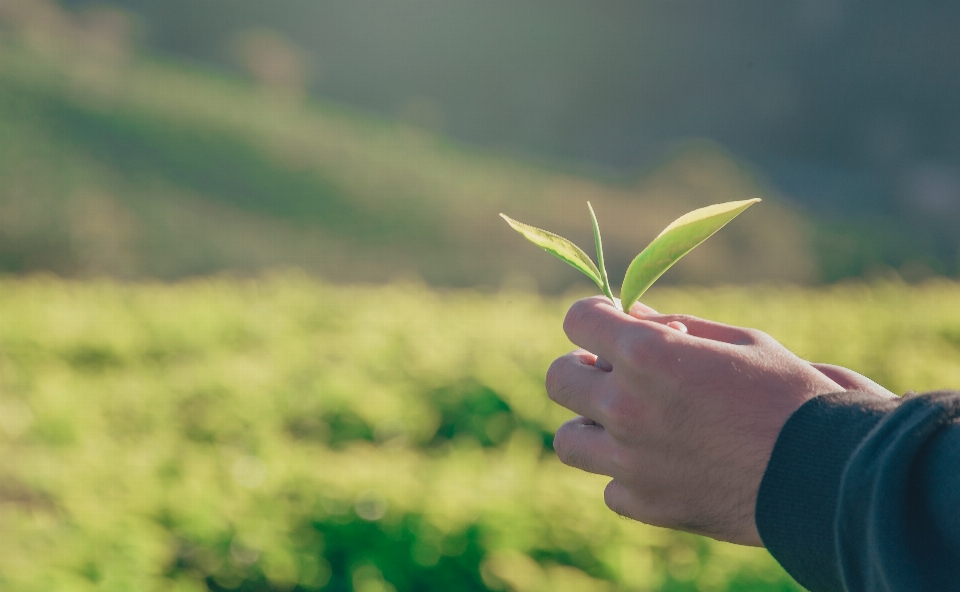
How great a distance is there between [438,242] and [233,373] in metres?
11.4

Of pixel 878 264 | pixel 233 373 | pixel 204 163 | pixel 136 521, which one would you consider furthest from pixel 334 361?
pixel 878 264

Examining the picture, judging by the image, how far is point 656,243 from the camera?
4.24 feet

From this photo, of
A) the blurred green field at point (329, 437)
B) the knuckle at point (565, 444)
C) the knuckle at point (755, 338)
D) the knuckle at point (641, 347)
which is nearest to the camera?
the knuckle at point (641, 347)

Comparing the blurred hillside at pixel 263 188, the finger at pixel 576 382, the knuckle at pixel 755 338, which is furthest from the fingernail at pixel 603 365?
the blurred hillside at pixel 263 188

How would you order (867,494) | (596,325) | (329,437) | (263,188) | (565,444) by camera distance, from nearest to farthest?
(867,494), (596,325), (565,444), (329,437), (263,188)

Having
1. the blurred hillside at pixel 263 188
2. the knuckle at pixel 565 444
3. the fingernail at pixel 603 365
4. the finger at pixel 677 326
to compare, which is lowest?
the blurred hillside at pixel 263 188

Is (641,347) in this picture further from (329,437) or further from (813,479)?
(329,437)

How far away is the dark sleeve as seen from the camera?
3.41 feet

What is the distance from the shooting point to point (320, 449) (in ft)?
12.3

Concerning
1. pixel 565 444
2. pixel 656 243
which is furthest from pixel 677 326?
pixel 565 444

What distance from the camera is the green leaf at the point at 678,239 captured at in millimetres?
1233

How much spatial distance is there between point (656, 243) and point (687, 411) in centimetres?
29

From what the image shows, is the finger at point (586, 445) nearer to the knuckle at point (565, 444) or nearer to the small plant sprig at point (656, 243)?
the knuckle at point (565, 444)

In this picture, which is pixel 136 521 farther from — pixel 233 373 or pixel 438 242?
pixel 438 242
